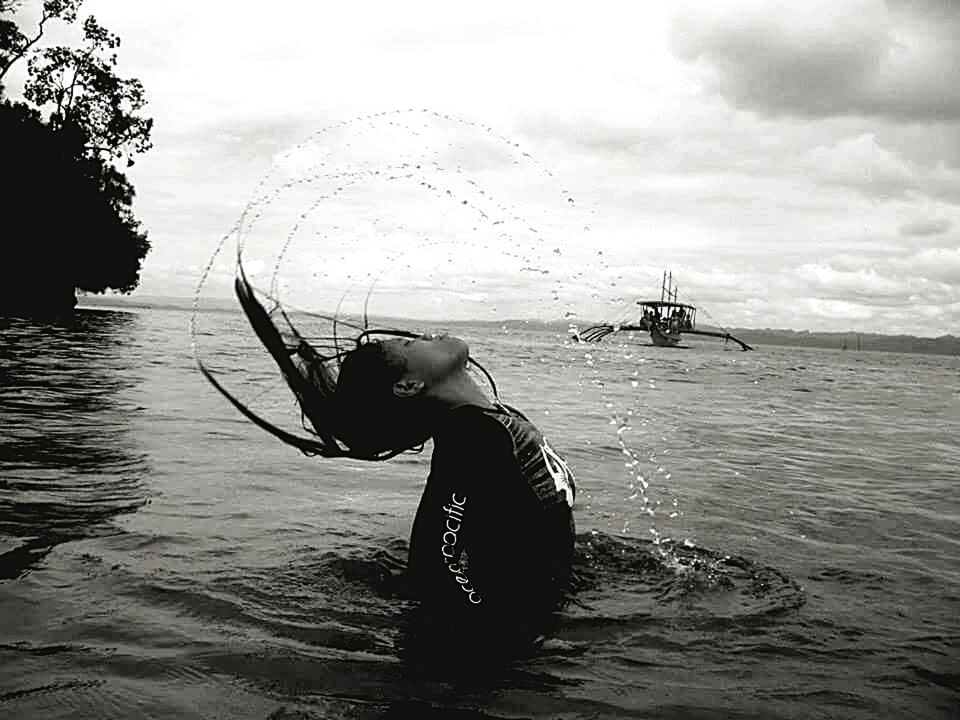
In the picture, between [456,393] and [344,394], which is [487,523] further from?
[344,394]

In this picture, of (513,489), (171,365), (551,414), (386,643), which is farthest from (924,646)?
(171,365)

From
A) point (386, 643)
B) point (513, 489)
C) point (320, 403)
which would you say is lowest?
point (386, 643)

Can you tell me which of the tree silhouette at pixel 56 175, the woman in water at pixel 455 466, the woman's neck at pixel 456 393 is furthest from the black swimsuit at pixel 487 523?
the tree silhouette at pixel 56 175

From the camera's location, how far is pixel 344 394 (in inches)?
168

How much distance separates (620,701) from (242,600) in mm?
1897

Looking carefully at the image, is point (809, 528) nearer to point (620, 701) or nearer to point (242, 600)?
point (620, 701)

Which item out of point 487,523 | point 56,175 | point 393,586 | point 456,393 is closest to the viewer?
point 487,523

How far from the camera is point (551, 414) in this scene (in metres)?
14.3

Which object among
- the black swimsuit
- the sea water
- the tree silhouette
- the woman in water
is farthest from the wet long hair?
the tree silhouette

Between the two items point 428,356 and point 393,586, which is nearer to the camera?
point 428,356

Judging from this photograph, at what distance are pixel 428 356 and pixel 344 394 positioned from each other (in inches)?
17.6

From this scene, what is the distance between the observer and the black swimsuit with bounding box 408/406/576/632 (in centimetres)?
386

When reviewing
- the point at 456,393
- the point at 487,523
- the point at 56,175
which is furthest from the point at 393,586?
the point at 56,175

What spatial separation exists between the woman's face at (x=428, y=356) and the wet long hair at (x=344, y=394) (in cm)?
4
